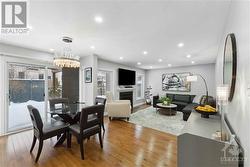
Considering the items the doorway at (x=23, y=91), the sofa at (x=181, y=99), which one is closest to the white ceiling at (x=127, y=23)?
the doorway at (x=23, y=91)

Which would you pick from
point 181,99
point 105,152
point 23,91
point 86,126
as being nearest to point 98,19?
point 86,126

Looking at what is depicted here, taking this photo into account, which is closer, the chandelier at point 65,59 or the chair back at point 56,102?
the chandelier at point 65,59

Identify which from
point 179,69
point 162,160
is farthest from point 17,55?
point 179,69

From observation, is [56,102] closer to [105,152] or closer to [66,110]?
[66,110]

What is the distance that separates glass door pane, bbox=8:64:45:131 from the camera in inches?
141

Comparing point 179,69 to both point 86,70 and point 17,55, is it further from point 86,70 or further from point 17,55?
point 17,55

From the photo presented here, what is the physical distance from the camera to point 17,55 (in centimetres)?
352

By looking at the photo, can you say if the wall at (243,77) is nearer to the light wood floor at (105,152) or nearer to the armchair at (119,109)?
the light wood floor at (105,152)

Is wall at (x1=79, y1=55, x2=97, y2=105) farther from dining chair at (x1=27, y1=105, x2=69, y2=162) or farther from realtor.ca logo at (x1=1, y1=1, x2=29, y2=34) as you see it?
realtor.ca logo at (x1=1, y1=1, x2=29, y2=34)

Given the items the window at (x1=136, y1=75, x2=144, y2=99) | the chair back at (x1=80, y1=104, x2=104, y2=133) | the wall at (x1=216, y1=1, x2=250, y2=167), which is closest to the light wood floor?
the chair back at (x1=80, y1=104, x2=104, y2=133)

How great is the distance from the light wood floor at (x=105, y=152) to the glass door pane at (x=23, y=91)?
2.29 ft

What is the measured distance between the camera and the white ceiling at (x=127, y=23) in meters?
1.74

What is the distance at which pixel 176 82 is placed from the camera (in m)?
7.30

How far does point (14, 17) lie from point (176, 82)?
732 centimetres
